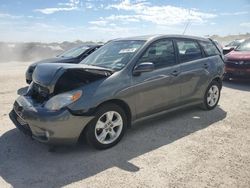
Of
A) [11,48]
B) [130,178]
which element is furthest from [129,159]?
[11,48]

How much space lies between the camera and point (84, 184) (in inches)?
144

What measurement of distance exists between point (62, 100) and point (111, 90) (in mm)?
746

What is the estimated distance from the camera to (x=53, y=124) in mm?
4109

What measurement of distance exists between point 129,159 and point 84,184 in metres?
0.86

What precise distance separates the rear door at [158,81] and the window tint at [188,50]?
25cm

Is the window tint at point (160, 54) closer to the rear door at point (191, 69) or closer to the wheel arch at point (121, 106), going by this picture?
the rear door at point (191, 69)

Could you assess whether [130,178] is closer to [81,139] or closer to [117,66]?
[81,139]

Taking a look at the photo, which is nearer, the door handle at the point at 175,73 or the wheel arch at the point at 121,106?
the wheel arch at the point at 121,106

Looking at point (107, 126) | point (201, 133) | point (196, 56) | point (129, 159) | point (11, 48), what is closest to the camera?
point (129, 159)

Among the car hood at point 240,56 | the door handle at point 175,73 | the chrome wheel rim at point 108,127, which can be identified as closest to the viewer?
the chrome wheel rim at point 108,127

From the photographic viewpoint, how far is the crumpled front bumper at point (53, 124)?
13.5 feet

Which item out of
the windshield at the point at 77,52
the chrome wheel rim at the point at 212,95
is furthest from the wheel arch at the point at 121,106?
the windshield at the point at 77,52

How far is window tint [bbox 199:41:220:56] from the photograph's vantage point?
6646mm

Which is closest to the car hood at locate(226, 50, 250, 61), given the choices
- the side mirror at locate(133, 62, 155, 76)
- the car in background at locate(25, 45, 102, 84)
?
the car in background at locate(25, 45, 102, 84)
